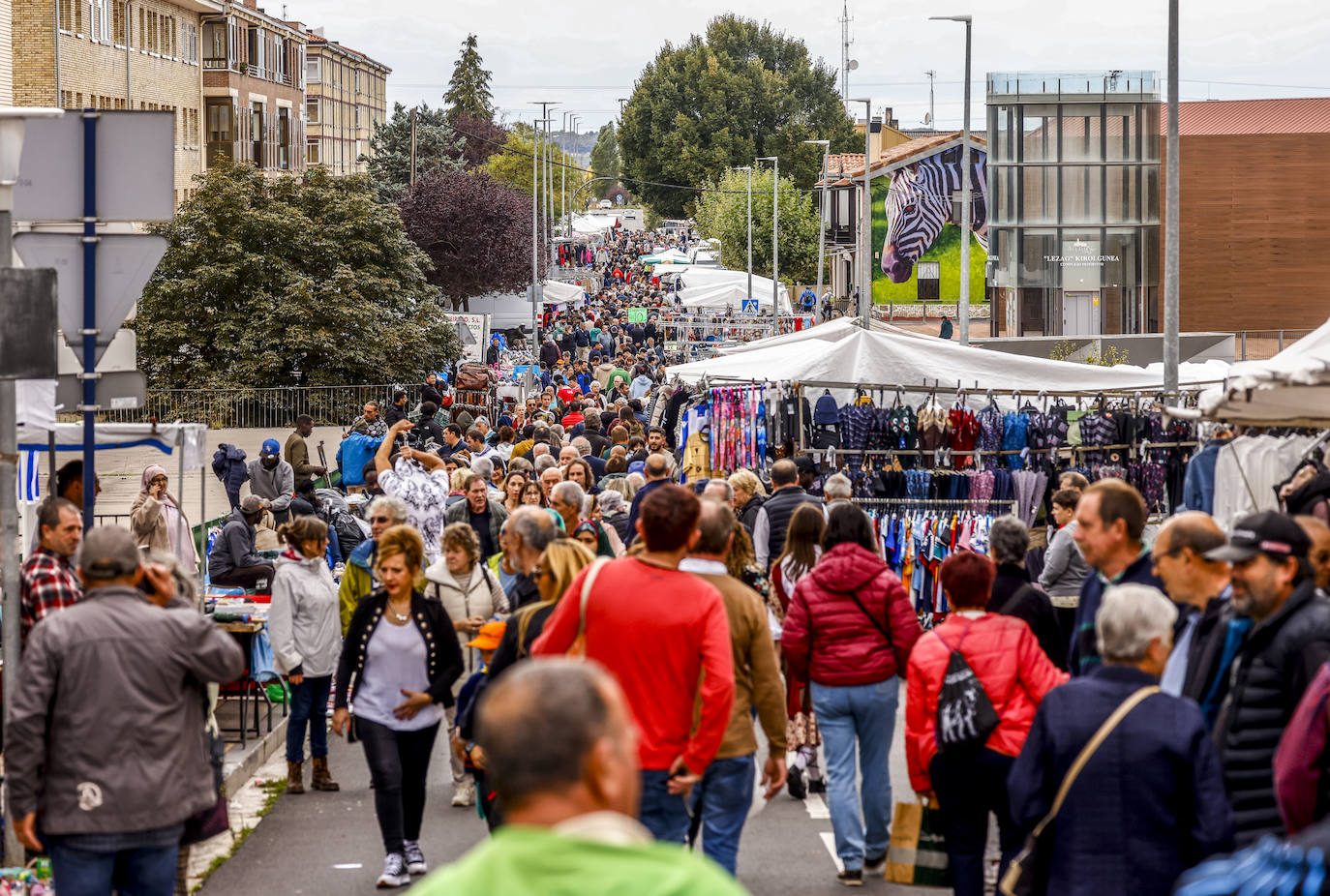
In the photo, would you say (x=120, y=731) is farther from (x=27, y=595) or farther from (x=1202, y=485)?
(x=1202, y=485)

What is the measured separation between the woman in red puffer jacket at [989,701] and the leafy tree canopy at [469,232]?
53.0 metres

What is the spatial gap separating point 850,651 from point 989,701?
126 centimetres

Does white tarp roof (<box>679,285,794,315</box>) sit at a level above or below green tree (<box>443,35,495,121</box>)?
below

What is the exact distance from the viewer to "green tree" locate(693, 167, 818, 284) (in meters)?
83.2

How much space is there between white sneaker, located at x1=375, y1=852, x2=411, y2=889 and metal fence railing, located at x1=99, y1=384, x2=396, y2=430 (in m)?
23.1


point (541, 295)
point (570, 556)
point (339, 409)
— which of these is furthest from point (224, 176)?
point (570, 556)

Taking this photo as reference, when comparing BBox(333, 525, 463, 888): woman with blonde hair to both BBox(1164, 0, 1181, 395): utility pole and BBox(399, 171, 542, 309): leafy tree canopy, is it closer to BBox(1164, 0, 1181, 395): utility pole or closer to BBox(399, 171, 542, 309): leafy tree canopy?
BBox(1164, 0, 1181, 395): utility pole

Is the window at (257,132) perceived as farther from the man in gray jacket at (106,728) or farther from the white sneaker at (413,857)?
the man in gray jacket at (106,728)

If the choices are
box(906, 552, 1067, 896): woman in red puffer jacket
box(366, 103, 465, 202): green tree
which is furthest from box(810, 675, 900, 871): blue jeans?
box(366, 103, 465, 202): green tree

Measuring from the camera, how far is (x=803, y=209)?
273ft

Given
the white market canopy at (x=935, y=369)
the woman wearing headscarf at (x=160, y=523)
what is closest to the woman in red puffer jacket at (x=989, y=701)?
the woman wearing headscarf at (x=160, y=523)

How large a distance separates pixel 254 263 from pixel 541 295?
23.0 m

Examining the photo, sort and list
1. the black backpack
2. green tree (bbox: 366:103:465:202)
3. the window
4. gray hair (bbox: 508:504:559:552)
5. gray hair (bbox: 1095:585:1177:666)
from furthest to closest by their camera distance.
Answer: green tree (bbox: 366:103:465:202), the window, gray hair (bbox: 508:504:559:552), the black backpack, gray hair (bbox: 1095:585:1177:666)

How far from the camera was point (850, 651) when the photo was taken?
758 centimetres
